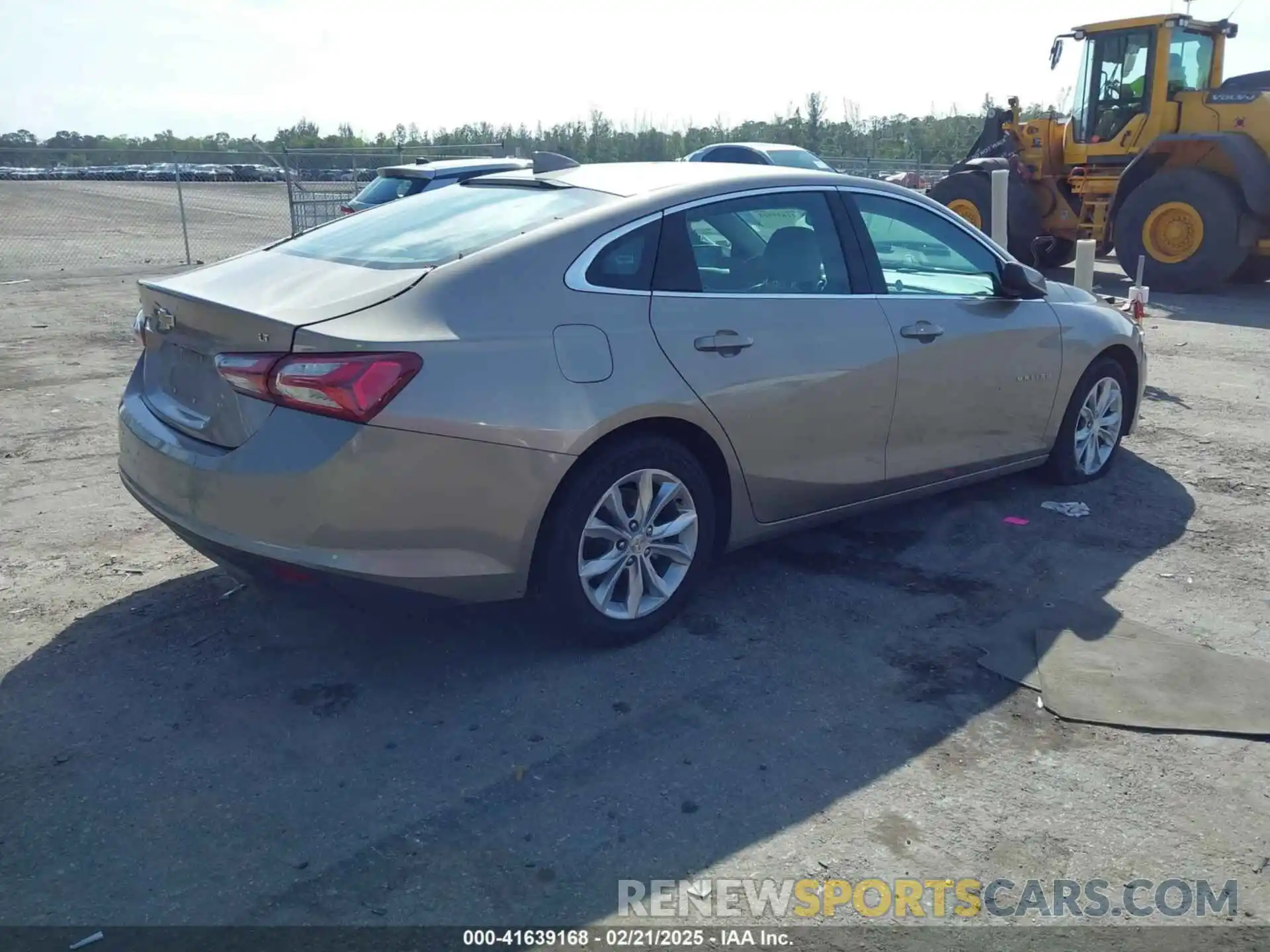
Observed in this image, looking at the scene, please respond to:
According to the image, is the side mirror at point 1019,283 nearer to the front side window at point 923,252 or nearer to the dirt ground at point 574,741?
the front side window at point 923,252

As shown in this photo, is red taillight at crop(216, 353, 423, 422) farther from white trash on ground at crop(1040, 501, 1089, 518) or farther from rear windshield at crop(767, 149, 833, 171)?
rear windshield at crop(767, 149, 833, 171)

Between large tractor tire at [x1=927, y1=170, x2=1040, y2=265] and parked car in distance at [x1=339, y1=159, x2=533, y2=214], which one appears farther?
large tractor tire at [x1=927, y1=170, x2=1040, y2=265]

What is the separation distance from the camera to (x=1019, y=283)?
5.40 meters

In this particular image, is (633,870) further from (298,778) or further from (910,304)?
(910,304)

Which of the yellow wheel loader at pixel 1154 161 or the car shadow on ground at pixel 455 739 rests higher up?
the yellow wheel loader at pixel 1154 161

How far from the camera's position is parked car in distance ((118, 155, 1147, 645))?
11.7 ft

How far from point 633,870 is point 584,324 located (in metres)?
1.81

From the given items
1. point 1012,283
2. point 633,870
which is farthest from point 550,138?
point 633,870

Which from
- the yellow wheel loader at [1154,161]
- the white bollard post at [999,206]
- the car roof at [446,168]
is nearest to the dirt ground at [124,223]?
the car roof at [446,168]

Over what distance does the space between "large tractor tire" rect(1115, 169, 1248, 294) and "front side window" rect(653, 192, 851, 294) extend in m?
11.0

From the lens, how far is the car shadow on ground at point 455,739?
2932 mm

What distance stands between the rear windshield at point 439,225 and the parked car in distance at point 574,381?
2cm

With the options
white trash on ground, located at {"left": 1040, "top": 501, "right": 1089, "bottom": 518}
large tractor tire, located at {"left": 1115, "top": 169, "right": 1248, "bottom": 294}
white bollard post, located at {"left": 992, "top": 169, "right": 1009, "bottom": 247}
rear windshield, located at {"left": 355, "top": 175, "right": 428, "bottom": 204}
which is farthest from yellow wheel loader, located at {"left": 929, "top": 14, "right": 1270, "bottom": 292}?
white trash on ground, located at {"left": 1040, "top": 501, "right": 1089, "bottom": 518}

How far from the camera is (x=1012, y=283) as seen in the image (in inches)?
213
